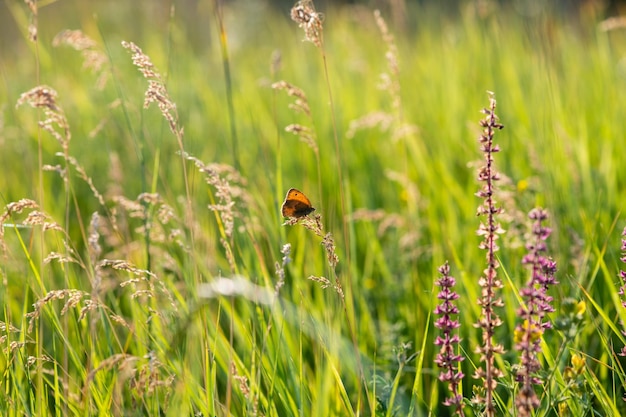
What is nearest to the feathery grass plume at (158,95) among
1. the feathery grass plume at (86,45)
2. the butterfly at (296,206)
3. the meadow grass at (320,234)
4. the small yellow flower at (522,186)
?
the meadow grass at (320,234)

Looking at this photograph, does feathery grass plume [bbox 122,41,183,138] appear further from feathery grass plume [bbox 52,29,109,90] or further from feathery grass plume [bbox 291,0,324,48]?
feathery grass plume [bbox 52,29,109,90]

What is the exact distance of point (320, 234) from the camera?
4.01 ft

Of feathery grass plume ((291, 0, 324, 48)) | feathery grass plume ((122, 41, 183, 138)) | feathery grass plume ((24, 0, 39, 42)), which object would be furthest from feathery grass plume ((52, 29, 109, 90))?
feathery grass plume ((291, 0, 324, 48))

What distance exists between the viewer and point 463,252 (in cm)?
233

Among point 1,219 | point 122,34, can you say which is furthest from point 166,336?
point 122,34

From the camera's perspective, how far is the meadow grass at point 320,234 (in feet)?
4.38

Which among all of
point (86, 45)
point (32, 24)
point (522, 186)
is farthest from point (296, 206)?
point (522, 186)

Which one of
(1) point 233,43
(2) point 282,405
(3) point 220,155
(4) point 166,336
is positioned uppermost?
(1) point 233,43

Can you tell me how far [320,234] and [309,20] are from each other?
1.63 ft

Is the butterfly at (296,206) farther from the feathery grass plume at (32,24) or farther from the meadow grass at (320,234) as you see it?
the feathery grass plume at (32,24)

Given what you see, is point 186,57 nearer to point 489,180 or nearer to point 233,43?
point 233,43

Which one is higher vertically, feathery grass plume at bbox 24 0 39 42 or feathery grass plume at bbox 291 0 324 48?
feathery grass plume at bbox 24 0 39 42

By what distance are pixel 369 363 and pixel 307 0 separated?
898mm

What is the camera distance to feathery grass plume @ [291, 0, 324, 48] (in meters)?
1.45
